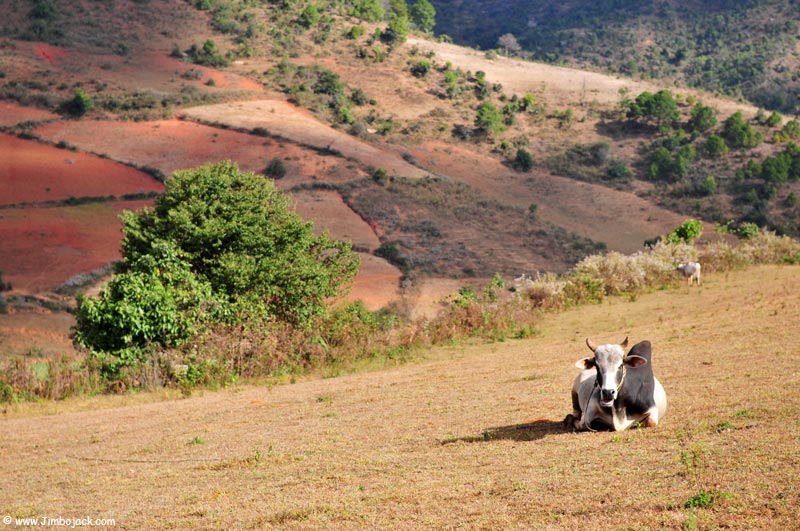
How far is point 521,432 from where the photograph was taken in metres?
9.33

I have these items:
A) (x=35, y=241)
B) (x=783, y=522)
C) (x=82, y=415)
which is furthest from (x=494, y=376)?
(x=35, y=241)

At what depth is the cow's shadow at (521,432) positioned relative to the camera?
9.03 m

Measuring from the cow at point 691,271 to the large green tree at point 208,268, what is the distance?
430 inches

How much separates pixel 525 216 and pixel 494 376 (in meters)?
42.3

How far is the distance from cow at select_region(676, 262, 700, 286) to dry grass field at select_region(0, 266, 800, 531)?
35.6ft

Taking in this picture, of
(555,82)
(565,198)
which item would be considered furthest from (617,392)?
(555,82)

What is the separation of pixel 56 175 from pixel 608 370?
168 feet

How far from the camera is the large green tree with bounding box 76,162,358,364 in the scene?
18.3 m

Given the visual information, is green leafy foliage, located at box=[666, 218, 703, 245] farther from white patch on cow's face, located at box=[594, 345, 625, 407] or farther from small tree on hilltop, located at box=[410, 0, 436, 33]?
small tree on hilltop, located at box=[410, 0, 436, 33]

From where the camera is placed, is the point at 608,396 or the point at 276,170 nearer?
the point at 608,396

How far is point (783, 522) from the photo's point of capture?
5.54 m

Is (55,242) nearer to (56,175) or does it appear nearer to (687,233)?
(56,175)

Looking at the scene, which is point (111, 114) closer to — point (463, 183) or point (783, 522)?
point (463, 183)

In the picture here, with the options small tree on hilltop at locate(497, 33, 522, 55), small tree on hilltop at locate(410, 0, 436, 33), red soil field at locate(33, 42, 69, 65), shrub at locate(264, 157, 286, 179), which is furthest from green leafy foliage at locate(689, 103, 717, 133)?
red soil field at locate(33, 42, 69, 65)
